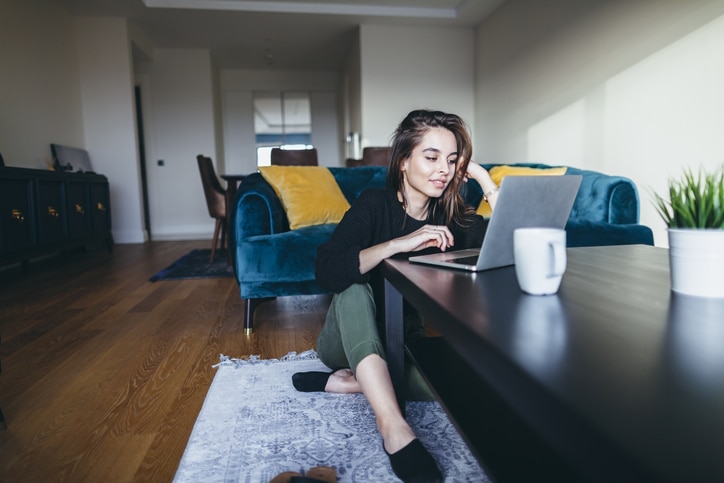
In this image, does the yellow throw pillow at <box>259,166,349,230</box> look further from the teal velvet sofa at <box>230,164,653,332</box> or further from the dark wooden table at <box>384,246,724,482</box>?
the dark wooden table at <box>384,246,724,482</box>

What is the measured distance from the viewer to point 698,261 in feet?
2.28

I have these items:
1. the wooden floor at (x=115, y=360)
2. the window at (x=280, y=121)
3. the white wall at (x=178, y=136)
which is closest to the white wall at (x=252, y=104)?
the window at (x=280, y=121)

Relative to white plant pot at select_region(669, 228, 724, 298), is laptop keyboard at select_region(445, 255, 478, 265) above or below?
below

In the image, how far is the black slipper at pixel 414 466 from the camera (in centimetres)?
89

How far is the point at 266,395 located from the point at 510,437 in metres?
0.87

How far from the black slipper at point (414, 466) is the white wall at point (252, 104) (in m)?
7.51

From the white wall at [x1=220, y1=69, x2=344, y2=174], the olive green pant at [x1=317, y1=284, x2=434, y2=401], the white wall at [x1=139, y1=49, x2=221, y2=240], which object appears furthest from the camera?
the white wall at [x1=220, y1=69, x2=344, y2=174]

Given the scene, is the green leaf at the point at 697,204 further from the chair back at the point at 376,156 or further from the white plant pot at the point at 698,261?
the chair back at the point at 376,156

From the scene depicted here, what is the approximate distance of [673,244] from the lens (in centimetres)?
73

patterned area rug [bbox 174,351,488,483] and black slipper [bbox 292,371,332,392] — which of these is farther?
black slipper [bbox 292,371,332,392]

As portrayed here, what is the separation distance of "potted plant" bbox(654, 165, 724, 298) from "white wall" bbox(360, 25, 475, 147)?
16.9 feet

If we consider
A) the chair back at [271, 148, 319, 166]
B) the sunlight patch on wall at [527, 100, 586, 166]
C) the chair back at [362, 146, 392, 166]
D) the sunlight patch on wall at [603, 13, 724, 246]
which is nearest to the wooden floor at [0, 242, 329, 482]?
the chair back at [271, 148, 319, 166]

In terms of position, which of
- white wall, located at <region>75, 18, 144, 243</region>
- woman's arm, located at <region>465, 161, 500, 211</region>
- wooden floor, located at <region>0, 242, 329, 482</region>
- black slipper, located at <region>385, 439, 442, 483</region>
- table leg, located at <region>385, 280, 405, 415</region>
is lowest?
wooden floor, located at <region>0, 242, 329, 482</region>

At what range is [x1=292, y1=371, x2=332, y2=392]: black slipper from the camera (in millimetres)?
1368
